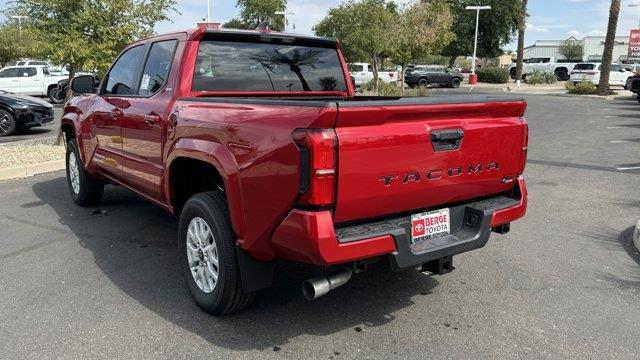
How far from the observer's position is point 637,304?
151 inches

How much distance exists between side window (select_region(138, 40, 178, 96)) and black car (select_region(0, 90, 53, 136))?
9960 mm

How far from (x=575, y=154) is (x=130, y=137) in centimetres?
858

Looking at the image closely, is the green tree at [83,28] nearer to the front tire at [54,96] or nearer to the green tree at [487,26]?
the front tire at [54,96]

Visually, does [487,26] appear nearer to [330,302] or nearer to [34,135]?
[34,135]

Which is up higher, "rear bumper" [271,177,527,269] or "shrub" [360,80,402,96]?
"rear bumper" [271,177,527,269]

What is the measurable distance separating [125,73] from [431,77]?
33184 mm

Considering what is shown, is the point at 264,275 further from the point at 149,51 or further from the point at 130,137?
the point at 149,51

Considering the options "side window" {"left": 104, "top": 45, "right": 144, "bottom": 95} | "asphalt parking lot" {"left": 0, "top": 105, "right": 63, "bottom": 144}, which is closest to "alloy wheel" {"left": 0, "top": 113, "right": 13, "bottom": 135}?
"asphalt parking lot" {"left": 0, "top": 105, "right": 63, "bottom": 144}

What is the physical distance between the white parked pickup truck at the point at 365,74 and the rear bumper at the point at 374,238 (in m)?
31.6

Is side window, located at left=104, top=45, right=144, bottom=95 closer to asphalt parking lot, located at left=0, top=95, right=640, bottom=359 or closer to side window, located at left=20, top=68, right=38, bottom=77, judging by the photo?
asphalt parking lot, located at left=0, top=95, right=640, bottom=359

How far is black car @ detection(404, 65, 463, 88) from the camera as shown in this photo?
36.1 m

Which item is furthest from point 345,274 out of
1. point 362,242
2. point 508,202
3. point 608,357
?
point 608,357

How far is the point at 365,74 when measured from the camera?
35.5 metres

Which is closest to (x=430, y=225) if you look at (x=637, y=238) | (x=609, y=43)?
(x=637, y=238)
